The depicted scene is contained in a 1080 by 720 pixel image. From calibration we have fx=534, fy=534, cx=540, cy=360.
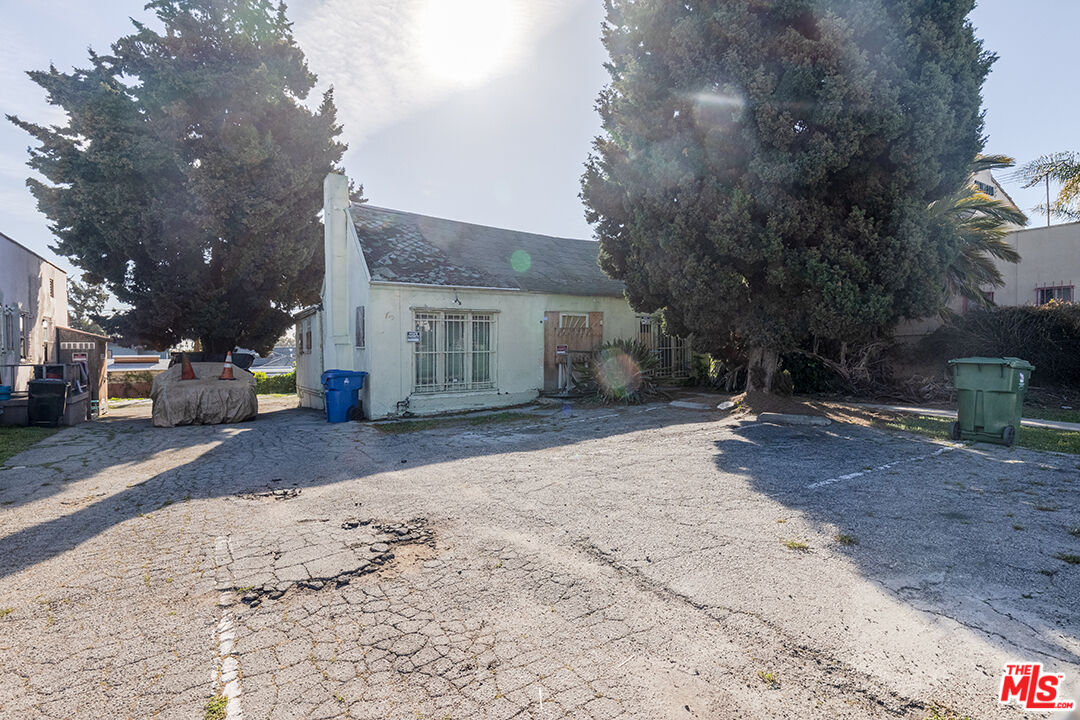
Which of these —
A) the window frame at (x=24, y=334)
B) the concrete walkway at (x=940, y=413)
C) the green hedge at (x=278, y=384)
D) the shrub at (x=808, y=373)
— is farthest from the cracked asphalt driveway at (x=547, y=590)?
the green hedge at (x=278, y=384)

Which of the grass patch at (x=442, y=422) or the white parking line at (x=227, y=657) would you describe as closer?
the white parking line at (x=227, y=657)

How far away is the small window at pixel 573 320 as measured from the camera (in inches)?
639

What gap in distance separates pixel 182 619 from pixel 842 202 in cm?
1247

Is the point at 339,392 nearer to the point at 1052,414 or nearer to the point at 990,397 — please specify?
the point at 990,397

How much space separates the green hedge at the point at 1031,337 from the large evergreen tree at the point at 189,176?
71.1 feet

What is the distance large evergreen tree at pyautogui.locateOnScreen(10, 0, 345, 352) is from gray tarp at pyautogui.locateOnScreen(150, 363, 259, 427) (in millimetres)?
7243

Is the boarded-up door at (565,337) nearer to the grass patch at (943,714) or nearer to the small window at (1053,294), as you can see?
the grass patch at (943,714)

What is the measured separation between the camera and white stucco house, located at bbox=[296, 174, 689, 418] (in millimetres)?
13156

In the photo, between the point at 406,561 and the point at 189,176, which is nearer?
the point at 406,561

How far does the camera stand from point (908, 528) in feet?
15.5

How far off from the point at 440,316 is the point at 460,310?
0.56 metres

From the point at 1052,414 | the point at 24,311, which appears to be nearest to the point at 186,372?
the point at 24,311

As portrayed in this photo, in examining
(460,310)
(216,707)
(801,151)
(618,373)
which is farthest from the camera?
(618,373)

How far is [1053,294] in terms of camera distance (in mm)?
17453
